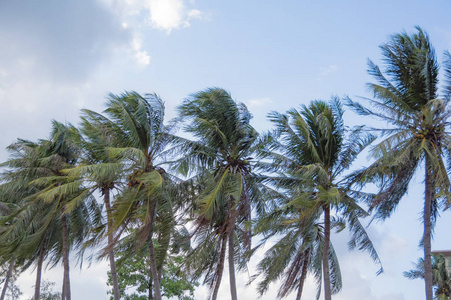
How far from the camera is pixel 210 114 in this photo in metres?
21.4

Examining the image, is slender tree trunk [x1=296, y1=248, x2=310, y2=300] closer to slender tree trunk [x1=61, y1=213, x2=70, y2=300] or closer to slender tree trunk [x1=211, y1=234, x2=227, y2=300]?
slender tree trunk [x1=211, y1=234, x2=227, y2=300]

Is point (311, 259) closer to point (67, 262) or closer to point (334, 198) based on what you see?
point (334, 198)

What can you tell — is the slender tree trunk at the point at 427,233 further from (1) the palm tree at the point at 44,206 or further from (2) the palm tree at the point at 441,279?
(2) the palm tree at the point at 441,279

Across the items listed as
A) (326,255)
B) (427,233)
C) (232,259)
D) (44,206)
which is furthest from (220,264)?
(44,206)

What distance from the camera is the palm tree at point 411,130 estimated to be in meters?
17.7

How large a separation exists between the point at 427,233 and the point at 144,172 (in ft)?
32.0

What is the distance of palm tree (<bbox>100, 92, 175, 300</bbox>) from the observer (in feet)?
63.6

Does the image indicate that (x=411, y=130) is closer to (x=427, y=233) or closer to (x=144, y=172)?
(x=427, y=233)

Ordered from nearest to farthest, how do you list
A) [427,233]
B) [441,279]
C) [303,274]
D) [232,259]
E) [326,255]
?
[427,233], [326,255], [232,259], [303,274], [441,279]

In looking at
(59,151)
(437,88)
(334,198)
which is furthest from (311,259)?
(59,151)

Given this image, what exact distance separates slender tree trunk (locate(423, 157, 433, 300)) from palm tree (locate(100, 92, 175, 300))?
28.3 ft

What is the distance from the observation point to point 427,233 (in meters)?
17.6

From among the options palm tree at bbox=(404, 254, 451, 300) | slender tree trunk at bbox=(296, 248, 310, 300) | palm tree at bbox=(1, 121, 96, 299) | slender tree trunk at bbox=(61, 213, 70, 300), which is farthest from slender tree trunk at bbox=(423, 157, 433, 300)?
palm tree at bbox=(404, 254, 451, 300)

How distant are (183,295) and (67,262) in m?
7.61
